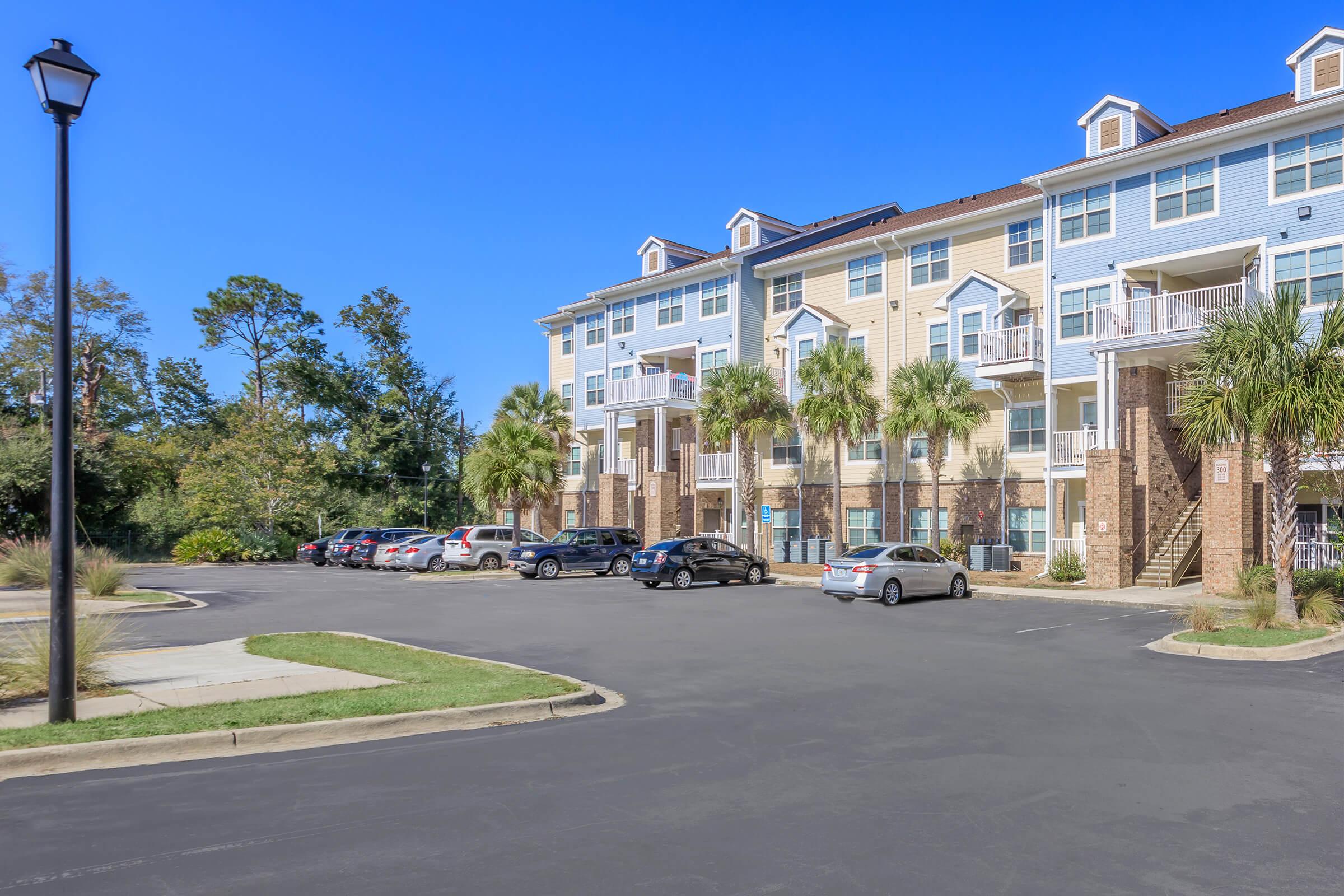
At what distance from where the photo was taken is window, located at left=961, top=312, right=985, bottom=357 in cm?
3250

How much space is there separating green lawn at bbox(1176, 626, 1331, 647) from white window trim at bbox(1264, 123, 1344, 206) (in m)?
14.4

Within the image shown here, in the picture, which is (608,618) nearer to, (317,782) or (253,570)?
(317,782)

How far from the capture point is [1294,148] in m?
25.1

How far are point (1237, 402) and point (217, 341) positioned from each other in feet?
184

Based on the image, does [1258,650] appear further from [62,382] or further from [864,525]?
[864,525]

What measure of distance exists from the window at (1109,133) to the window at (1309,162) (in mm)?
4610

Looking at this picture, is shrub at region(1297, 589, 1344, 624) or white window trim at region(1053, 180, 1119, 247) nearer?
shrub at region(1297, 589, 1344, 624)

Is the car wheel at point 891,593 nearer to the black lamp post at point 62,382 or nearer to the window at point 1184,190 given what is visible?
the window at point 1184,190

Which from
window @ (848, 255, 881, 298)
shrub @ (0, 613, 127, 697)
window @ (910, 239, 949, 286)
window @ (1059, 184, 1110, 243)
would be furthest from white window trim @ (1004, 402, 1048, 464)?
shrub @ (0, 613, 127, 697)

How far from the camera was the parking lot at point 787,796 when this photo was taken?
5.32 meters

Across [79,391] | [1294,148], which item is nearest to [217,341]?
[79,391]

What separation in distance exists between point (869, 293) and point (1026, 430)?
833 cm

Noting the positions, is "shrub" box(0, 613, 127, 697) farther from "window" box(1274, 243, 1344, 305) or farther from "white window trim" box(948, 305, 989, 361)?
"white window trim" box(948, 305, 989, 361)

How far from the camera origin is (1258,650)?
1360cm
